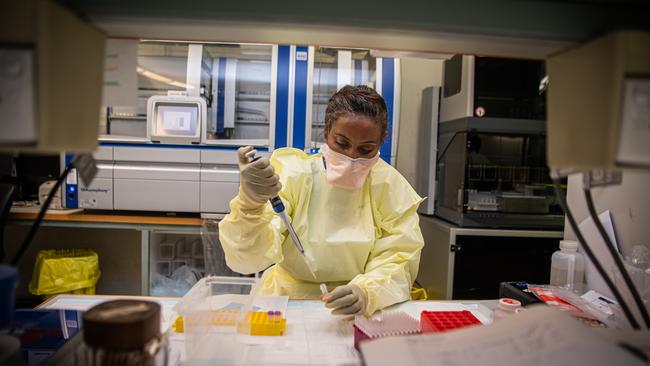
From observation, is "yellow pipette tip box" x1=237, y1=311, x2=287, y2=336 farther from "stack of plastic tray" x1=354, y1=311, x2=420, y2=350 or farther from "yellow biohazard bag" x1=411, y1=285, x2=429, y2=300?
"yellow biohazard bag" x1=411, y1=285, x2=429, y2=300

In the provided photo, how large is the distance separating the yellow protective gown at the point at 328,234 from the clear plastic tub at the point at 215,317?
0.33m

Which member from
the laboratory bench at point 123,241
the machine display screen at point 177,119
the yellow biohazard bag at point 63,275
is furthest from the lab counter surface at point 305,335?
the yellow biohazard bag at point 63,275

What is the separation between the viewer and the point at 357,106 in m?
1.27

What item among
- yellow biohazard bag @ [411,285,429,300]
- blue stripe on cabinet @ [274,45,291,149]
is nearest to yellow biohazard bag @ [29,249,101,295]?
blue stripe on cabinet @ [274,45,291,149]

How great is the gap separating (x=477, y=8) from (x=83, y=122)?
515 mm

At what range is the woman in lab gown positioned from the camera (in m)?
1.18

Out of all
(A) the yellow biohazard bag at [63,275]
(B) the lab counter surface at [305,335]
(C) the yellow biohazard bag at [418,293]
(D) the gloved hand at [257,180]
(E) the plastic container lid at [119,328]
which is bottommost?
(A) the yellow biohazard bag at [63,275]

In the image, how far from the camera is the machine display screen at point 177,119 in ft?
7.40

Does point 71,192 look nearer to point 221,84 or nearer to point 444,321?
point 221,84

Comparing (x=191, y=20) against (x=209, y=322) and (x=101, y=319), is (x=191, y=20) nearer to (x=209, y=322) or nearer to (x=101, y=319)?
(x=101, y=319)

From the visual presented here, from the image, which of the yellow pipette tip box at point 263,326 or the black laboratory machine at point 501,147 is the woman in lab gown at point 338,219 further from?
the black laboratory machine at point 501,147

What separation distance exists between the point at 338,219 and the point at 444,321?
0.58 meters

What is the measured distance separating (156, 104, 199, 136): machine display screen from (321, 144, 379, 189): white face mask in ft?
4.12

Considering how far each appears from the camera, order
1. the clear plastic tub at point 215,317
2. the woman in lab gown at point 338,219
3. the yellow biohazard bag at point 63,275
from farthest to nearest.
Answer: the yellow biohazard bag at point 63,275 < the woman in lab gown at point 338,219 < the clear plastic tub at point 215,317
